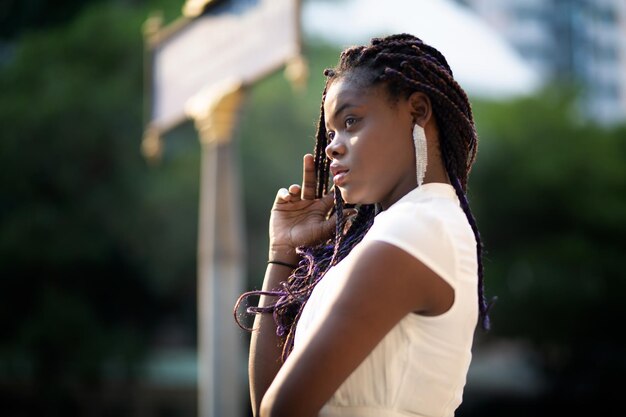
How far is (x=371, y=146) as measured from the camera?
1.47 m

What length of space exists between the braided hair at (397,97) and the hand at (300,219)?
7 centimetres

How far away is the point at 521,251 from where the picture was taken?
19.7 meters

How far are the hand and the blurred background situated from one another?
1059 centimetres

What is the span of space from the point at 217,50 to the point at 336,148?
12.6ft

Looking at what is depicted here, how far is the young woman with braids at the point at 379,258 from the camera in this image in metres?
1.31

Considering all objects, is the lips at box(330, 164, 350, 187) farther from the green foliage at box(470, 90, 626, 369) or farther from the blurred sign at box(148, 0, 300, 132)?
the green foliage at box(470, 90, 626, 369)

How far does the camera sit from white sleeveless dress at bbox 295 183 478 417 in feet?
4.42

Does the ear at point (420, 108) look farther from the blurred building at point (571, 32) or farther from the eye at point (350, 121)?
the blurred building at point (571, 32)

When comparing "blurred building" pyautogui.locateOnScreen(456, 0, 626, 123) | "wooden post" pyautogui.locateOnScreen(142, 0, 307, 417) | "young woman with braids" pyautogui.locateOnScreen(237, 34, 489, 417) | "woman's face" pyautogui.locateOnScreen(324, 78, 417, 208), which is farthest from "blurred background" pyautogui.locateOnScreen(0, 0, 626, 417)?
"blurred building" pyautogui.locateOnScreen(456, 0, 626, 123)

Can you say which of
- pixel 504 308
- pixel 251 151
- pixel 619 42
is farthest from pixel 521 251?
pixel 619 42

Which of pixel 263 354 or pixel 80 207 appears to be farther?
pixel 80 207

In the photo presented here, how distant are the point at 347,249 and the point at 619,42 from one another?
62.0 meters

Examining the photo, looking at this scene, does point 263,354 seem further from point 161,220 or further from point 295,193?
point 161,220

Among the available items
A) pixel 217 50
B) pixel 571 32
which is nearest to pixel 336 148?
pixel 217 50
